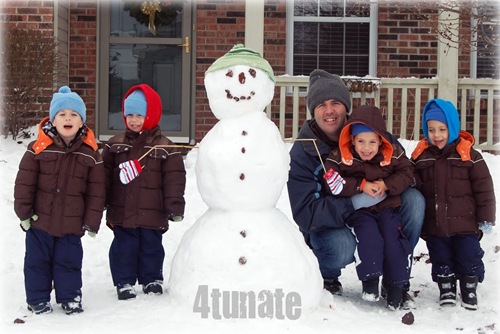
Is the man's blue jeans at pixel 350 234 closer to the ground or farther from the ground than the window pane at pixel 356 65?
closer to the ground

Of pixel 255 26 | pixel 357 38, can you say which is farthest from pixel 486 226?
pixel 357 38

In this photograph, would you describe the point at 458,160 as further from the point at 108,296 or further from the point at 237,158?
the point at 108,296

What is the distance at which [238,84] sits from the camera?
3680 mm

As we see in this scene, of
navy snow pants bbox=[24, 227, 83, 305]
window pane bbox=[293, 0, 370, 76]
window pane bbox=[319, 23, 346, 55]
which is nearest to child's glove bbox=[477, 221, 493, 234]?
navy snow pants bbox=[24, 227, 83, 305]

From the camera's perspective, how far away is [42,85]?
7.58 metres

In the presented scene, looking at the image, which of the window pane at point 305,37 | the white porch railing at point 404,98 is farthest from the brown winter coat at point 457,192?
the window pane at point 305,37

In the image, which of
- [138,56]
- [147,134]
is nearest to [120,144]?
[147,134]

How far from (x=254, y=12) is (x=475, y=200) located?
418 cm

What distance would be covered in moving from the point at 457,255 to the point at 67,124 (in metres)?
2.31

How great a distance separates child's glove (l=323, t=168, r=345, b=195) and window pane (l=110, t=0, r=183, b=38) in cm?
531

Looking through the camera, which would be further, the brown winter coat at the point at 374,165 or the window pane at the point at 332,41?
the window pane at the point at 332,41

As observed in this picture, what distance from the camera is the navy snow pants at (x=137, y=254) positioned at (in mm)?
4059

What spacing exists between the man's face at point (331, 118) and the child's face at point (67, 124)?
1.42 m

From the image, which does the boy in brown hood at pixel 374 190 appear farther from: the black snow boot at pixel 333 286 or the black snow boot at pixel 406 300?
the black snow boot at pixel 333 286
